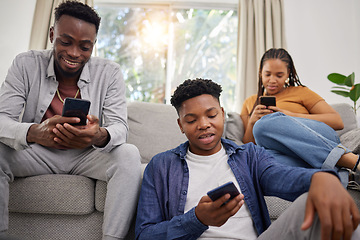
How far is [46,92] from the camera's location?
1.50 metres

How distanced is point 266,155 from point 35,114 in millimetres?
1089

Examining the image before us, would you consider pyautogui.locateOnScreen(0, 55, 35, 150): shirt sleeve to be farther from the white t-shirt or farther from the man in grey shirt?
the white t-shirt

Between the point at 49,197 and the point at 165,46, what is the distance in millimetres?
2974

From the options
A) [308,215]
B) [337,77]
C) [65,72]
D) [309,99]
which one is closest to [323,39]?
[337,77]

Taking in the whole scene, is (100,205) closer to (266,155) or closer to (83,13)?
(266,155)

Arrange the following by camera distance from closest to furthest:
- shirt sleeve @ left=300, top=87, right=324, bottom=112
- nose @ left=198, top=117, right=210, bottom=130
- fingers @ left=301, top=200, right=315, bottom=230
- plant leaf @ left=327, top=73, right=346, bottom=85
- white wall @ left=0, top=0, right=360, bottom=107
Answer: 1. fingers @ left=301, top=200, right=315, bottom=230
2. nose @ left=198, top=117, right=210, bottom=130
3. shirt sleeve @ left=300, top=87, right=324, bottom=112
4. plant leaf @ left=327, top=73, right=346, bottom=85
5. white wall @ left=0, top=0, right=360, bottom=107

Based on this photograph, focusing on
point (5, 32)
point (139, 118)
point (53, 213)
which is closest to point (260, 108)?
point (139, 118)

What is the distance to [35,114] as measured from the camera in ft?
4.87

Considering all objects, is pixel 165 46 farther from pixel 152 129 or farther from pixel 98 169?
pixel 98 169

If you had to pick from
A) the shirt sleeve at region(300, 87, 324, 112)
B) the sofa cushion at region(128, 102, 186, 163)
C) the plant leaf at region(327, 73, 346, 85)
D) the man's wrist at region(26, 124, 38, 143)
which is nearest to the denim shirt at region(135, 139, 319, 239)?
the man's wrist at region(26, 124, 38, 143)

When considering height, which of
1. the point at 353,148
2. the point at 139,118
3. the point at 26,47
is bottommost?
the point at 353,148

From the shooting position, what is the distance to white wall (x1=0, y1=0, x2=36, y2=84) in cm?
322

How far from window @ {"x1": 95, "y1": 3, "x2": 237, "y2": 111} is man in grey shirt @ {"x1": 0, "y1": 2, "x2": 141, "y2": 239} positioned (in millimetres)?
2243

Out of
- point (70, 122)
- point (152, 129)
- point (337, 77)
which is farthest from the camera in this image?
point (337, 77)
